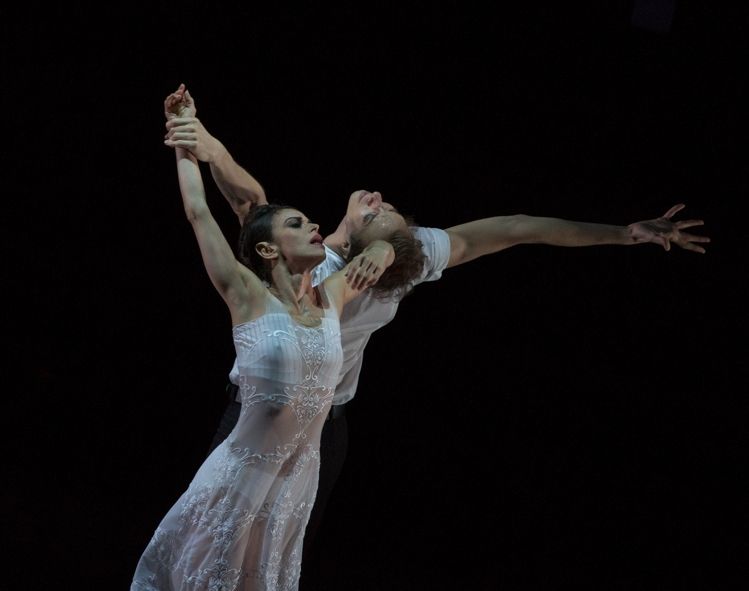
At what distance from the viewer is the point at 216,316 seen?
388cm

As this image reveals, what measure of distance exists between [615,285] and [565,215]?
40 centimetres

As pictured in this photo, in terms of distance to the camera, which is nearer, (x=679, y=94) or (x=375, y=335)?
(x=679, y=94)

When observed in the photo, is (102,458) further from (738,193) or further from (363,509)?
(738,193)

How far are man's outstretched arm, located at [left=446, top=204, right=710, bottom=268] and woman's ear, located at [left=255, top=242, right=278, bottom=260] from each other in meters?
0.75

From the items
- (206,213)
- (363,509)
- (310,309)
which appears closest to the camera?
(206,213)

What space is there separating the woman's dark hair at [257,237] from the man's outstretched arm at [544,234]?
0.73 m

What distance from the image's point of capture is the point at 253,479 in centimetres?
248

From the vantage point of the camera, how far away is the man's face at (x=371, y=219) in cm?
297

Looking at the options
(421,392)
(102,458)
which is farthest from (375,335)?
(102,458)

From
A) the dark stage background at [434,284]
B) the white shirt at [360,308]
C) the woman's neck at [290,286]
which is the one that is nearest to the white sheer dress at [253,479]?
the woman's neck at [290,286]

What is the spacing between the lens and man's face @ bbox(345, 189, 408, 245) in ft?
9.76

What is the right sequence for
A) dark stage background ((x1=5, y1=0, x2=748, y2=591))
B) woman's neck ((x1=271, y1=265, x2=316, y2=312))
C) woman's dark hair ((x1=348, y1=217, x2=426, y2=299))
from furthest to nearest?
1. dark stage background ((x1=5, y1=0, x2=748, y2=591))
2. woman's dark hair ((x1=348, y1=217, x2=426, y2=299))
3. woman's neck ((x1=271, y1=265, x2=316, y2=312))

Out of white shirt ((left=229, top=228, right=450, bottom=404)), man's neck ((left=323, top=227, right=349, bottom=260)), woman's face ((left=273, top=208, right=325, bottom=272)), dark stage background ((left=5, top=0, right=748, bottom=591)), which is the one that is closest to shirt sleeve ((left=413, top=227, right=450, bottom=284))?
white shirt ((left=229, top=228, right=450, bottom=404))

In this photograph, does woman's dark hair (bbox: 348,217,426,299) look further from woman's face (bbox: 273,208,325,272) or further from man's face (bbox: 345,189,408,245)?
woman's face (bbox: 273,208,325,272)
